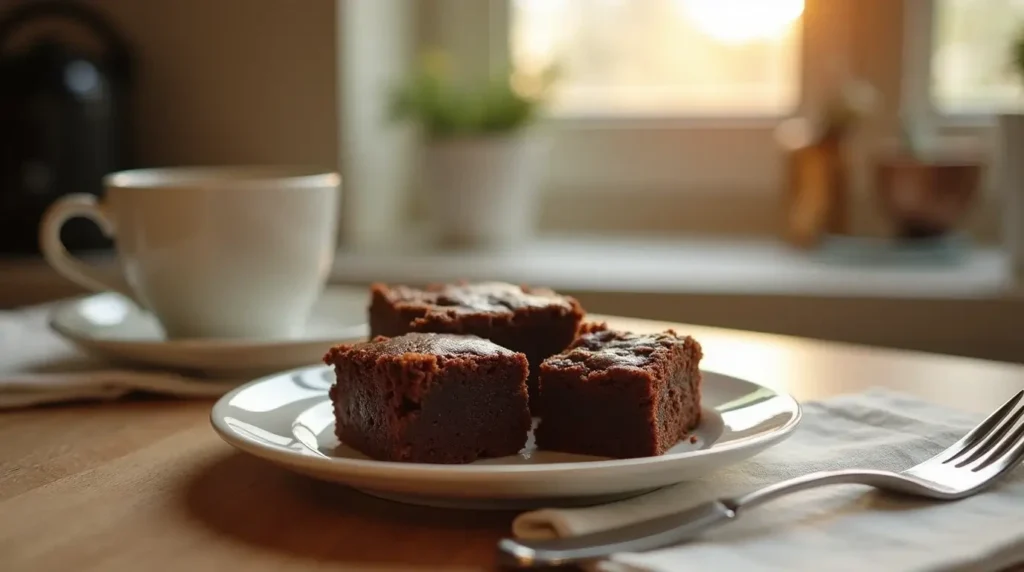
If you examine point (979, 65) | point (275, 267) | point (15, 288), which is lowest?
point (15, 288)

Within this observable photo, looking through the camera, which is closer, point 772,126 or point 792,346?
point 792,346

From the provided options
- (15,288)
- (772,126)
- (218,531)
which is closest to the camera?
(218,531)

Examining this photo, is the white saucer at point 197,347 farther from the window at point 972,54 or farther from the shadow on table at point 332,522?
the window at point 972,54

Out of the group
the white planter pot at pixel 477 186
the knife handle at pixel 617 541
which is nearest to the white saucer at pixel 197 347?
the knife handle at pixel 617 541

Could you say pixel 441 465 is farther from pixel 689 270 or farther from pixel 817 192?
pixel 817 192

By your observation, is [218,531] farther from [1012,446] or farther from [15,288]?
[15,288]

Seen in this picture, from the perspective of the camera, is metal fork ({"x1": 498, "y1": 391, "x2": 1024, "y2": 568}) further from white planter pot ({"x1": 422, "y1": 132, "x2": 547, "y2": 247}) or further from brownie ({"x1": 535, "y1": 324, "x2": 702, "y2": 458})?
white planter pot ({"x1": 422, "y1": 132, "x2": 547, "y2": 247})

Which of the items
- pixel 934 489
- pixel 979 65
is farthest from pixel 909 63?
pixel 934 489

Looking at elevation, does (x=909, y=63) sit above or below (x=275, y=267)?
above
